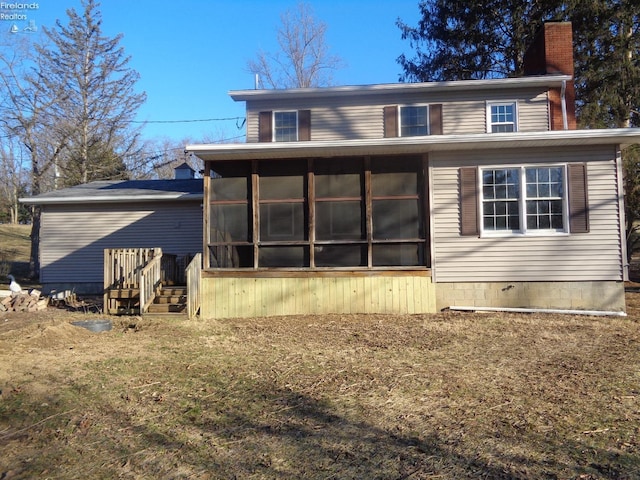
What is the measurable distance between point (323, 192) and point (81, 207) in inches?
337

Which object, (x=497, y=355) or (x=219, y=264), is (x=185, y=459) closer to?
(x=497, y=355)

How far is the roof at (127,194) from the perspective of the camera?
13.5 meters

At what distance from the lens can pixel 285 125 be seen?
46.9 ft

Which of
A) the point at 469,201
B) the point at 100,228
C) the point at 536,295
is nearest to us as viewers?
the point at 536,295

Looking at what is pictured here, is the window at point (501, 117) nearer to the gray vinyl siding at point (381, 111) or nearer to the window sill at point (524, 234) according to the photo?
the gray vinyl siding at point (381, 111)

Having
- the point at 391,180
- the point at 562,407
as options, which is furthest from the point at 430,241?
the point at 562,407

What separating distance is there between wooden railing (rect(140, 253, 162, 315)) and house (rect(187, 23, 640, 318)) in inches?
42.4

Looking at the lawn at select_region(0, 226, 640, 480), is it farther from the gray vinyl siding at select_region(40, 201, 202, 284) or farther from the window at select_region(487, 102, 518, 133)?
the window at select_region(487, 102, 518, 133)

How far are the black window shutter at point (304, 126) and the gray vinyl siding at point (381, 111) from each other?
0.12 metres

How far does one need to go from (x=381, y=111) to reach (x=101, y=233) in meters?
9.28

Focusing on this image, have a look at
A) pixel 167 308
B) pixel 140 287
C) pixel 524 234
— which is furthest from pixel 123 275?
pixel 524 234

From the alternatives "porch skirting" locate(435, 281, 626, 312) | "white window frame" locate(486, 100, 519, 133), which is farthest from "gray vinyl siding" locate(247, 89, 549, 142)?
"porch skirting" locate(435, 281, 626, 312)

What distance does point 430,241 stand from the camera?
9.46m

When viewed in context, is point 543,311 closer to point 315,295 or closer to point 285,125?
point 315,295
